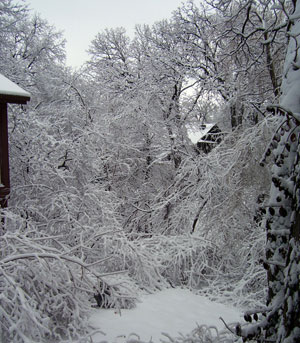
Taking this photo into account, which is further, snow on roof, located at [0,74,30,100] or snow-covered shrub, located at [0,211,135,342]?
snow on roof, located at [0,74,30,100]

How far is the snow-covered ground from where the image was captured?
17.3ft

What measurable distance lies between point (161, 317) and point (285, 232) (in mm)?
3981

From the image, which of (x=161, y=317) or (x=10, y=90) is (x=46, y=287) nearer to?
(x=161, y=317)

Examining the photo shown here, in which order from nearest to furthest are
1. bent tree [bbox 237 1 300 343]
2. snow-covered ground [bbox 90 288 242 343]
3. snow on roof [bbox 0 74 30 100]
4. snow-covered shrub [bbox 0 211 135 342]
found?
bent tree [bbox 237 1 300 343], snow-covered shrub [bbox 0 211 135 342], snow-covered ground [bbox 90 288 242 343], snow on roof [bbox 0 74 30 100]

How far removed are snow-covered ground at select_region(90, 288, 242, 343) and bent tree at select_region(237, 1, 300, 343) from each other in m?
2.64

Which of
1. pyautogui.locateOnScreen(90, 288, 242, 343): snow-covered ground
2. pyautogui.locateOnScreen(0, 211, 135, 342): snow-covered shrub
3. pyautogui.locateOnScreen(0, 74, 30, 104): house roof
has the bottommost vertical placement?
pyautogui.locateOnScreen(90, 288, 242, 343): snow-covered ground

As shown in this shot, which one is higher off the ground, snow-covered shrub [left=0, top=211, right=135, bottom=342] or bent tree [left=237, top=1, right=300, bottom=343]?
bent tree [left=237, top=1, right=300, bottom=343]

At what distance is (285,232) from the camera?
9.09ft

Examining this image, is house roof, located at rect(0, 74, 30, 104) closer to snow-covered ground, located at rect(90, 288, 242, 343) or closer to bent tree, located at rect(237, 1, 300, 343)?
snow-covered ground, located at rect(90, 288, 242, 343)

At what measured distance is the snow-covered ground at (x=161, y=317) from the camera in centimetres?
528

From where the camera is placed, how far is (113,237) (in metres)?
7.72

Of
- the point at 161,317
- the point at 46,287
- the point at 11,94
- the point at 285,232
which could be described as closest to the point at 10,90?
the point at 11,94

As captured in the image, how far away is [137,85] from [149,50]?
4541mm

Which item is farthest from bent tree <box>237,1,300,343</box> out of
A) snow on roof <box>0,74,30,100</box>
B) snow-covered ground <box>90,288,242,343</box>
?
snow on roof <box>0,74,30,100</box>
